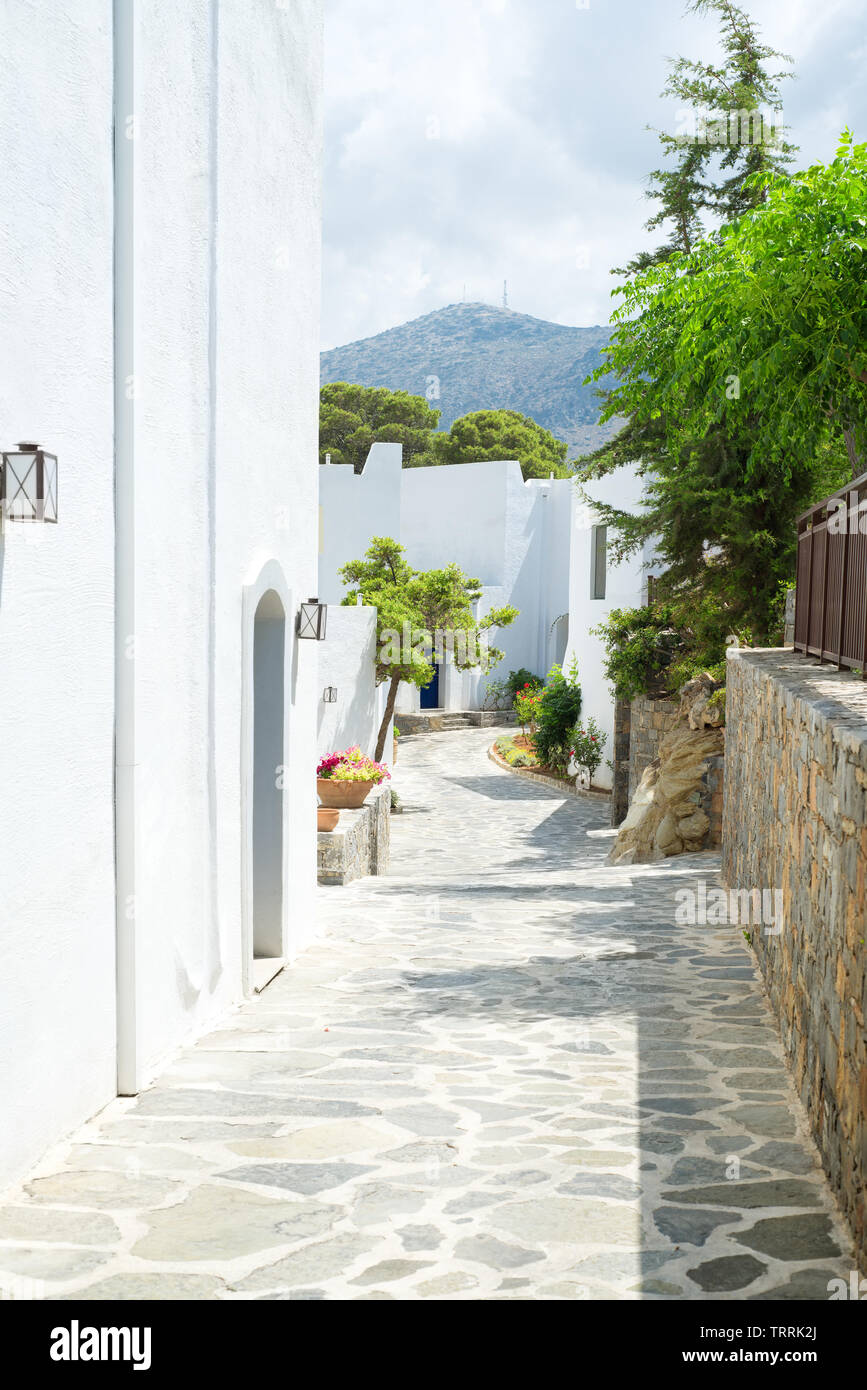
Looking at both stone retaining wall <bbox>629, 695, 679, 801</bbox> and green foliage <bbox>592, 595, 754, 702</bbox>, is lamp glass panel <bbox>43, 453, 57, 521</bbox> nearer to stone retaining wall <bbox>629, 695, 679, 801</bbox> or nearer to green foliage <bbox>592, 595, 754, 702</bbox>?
green foliage <bbox>592, 595, 754, 702</bbox>

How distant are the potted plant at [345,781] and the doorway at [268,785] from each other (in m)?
5.61

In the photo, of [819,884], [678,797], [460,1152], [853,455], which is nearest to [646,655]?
[678,797]

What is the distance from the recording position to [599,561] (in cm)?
2467

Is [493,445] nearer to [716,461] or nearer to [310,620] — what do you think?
[716,461]

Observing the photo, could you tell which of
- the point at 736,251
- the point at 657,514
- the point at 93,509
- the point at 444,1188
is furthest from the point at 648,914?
the point at 657,514

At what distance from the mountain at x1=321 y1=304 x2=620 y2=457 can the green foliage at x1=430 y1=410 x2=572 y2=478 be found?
58.4 meters

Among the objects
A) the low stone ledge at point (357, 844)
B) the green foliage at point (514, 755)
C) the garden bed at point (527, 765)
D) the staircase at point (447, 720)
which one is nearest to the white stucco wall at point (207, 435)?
the low stone ledge at point (357, 844)

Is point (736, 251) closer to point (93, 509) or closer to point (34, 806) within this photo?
point (93, 509)

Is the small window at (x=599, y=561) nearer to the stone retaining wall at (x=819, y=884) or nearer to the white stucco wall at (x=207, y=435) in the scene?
the stone retaining wall at (x=819, y=884)

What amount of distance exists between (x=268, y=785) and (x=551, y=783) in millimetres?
17583

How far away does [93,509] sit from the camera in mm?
5145

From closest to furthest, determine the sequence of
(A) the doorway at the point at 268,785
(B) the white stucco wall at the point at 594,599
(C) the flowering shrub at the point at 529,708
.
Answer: (A) the doorway at the point at 268,785 → (B) the white stucco wall at the point at 594,599 → (C) the flowering shrub at the point at 529,708

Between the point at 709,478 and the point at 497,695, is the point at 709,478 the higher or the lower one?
the higher one

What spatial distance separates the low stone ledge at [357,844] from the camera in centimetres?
1291
